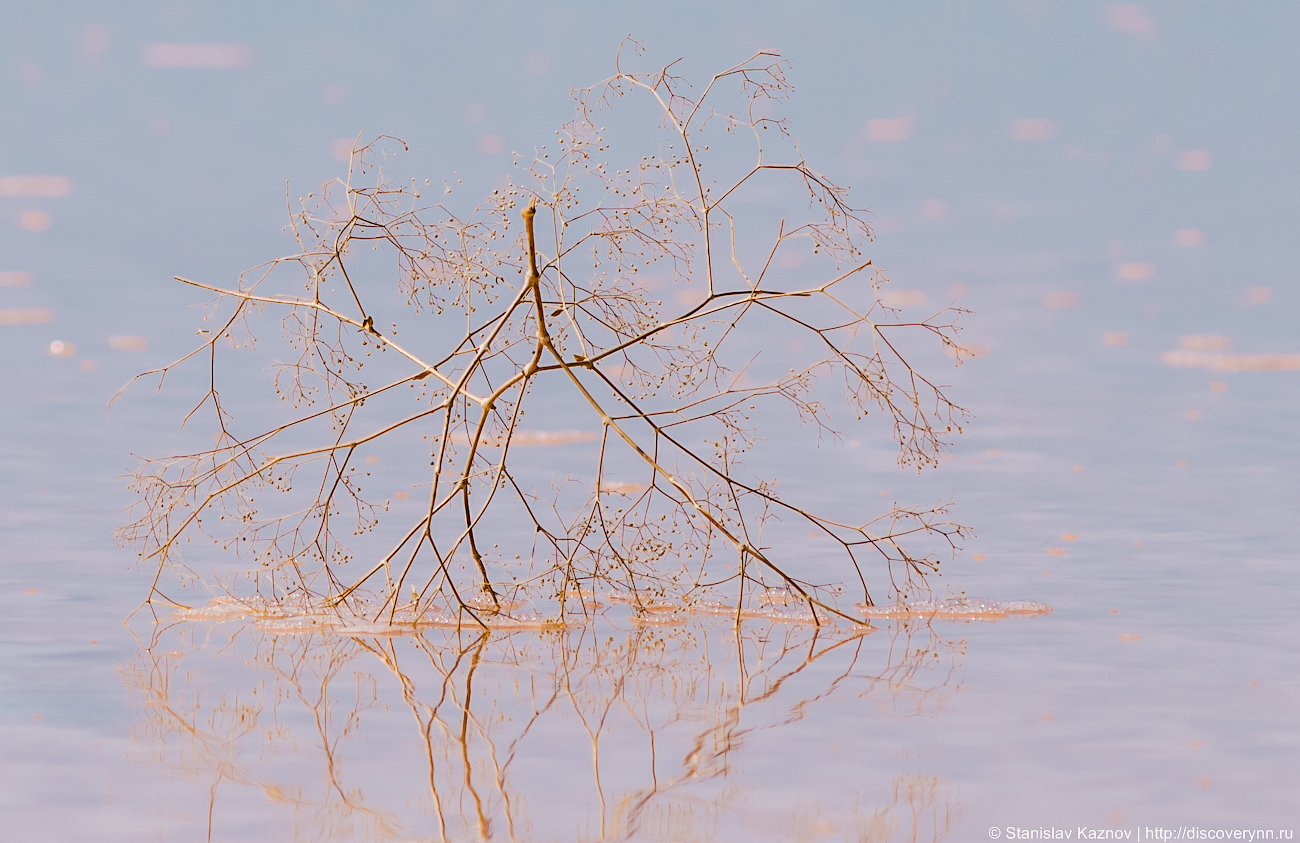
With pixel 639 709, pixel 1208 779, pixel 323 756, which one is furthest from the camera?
pixel 639 709

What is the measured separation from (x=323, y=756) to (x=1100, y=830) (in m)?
1.81

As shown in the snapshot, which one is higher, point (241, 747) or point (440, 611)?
point (440, 611)

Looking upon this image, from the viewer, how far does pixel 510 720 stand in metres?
3.71

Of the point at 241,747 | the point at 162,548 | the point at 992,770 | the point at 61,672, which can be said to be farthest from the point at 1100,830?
the point at 162,548

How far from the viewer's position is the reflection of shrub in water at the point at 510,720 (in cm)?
296

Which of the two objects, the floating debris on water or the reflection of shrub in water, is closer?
the reflection of shrub in water

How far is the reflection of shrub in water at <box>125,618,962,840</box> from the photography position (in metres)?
2.96

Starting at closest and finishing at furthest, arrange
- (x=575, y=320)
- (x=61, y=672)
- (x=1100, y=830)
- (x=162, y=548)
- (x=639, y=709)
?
(x=1100, y=830), (x=639, y=709), (x=61, y=672), (x=575, y=320), (x=162, y=548)

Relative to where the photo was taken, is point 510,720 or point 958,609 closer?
point 510,720

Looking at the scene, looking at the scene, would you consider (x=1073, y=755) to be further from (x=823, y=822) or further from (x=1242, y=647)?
(x=1242, y=647)

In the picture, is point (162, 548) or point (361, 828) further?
point (162, 548)

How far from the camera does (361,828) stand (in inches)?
114

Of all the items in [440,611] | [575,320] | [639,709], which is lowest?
[639,709]

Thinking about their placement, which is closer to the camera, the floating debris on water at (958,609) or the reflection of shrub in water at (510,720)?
the reflection of shrub in water at (510,720)
